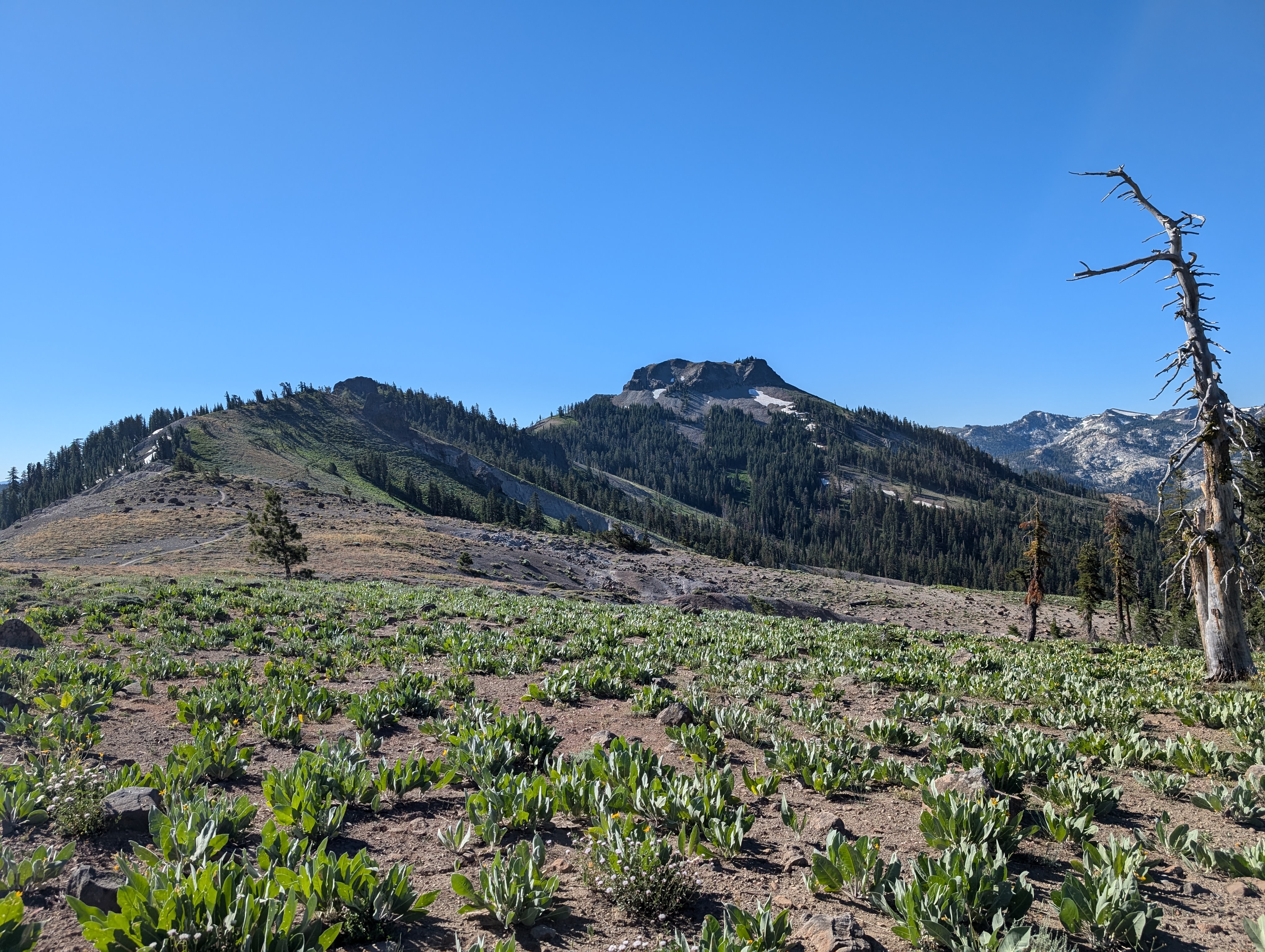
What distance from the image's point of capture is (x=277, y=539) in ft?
131

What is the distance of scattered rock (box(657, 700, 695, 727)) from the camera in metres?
8.38

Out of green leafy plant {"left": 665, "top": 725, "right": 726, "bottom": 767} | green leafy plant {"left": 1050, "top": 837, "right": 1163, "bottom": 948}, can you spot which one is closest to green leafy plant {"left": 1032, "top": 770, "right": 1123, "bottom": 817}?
green leafy plant {"left": 1050, "top": 837, "right": 1163, "bottom": 948}

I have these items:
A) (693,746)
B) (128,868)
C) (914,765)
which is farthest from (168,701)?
(914,765)

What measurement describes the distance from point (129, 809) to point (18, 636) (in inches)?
417

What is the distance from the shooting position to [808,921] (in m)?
3.66

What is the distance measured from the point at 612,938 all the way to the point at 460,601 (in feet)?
62.9

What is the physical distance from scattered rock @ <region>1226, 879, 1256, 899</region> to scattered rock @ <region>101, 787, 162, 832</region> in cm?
800

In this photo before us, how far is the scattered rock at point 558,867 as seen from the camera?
4.62 m

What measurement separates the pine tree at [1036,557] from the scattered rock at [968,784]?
32.9 m

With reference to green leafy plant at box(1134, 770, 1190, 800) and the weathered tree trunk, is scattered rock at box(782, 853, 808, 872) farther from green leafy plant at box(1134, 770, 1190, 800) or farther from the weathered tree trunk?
the weathered tree trunk

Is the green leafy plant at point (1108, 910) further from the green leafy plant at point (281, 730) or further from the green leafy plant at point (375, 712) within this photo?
the green leafy plant at point (281, 730)

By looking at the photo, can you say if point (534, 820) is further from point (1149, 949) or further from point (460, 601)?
point (460, 601)

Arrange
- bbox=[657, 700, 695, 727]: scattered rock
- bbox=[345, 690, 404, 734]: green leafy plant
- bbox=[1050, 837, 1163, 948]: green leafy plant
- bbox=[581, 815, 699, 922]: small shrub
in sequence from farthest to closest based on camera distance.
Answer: bbox=[657, 700, 695, 727]: scattered rock → bbox=[345, 690, 404, 734]: green leafy plant → bbox=[581, 815, 699, 922]: small shrub → bbox=[1050, 837, 1163, 948]: green leafy plant

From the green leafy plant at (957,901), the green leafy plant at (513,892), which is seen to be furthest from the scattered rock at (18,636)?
the green leafy plant at (957,901)
